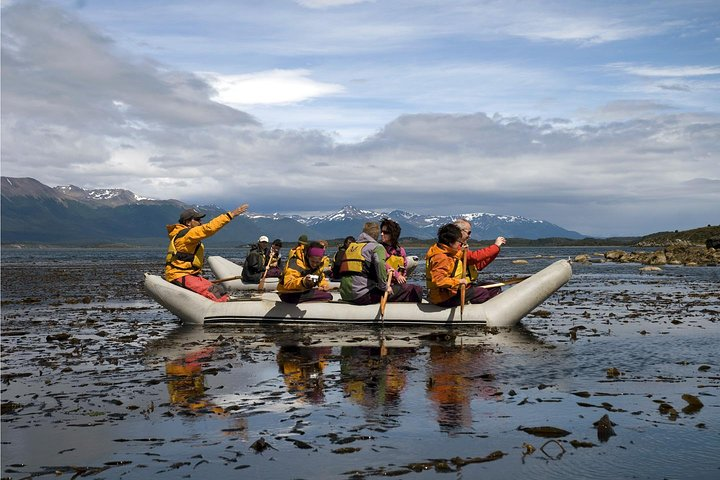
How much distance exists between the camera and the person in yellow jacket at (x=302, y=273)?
1583 centimetres

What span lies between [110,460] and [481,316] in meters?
10.3

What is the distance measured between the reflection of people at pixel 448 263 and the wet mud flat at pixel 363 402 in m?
0.88

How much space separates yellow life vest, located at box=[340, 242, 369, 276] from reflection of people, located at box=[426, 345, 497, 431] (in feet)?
11.2

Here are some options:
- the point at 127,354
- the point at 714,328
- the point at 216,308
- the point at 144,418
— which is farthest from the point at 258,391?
the point at 714,328

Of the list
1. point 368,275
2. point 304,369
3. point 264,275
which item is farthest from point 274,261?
point 304,369

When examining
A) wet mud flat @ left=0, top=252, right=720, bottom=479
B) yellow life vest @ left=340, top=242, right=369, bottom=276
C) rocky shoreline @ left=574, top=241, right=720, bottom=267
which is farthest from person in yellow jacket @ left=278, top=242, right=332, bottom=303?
rocky shoreline @ left=574, top=241, right=720, bottom=267

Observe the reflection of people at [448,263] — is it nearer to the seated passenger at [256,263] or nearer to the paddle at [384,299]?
the paddle at [384,299]

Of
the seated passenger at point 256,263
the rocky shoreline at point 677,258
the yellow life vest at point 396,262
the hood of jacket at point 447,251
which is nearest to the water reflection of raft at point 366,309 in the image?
the hood of jacket at point 447,251

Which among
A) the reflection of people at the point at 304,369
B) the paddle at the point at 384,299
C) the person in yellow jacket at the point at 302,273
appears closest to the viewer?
the reflection of people at the point at 304,369

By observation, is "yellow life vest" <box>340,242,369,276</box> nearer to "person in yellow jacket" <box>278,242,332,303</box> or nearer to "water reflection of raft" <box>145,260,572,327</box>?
"person in yellow jacket" <box>278,242,332,303</box>

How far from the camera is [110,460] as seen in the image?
682cm

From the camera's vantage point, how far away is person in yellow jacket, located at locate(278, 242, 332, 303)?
51.9 feet

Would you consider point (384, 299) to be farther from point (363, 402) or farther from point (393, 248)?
point (363, 402)

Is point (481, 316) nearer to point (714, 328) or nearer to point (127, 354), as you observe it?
point (714, 328)
